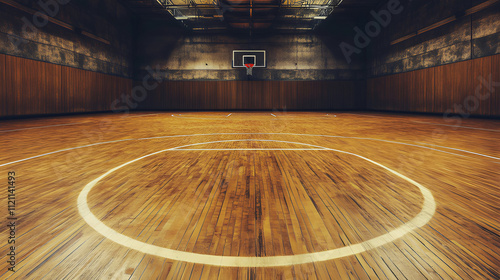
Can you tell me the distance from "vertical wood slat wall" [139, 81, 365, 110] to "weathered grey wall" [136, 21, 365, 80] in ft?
1.33

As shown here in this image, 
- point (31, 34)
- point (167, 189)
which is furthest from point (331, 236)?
point (31, 34)

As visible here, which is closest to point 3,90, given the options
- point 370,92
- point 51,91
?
point 51,91

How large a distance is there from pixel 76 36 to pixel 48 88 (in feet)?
8.10

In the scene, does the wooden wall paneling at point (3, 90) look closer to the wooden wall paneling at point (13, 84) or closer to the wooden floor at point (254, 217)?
the wooden wall paneling at point (13, 84)

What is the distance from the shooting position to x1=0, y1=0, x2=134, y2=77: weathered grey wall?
30.4 feet

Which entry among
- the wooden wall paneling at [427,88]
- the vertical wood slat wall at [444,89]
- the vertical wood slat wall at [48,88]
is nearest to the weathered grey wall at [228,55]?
the vertical wood slat wall at [444,89]

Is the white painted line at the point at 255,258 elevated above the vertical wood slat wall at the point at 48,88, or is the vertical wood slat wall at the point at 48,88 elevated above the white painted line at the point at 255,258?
the vertical wood slat wall at the point at 48,88

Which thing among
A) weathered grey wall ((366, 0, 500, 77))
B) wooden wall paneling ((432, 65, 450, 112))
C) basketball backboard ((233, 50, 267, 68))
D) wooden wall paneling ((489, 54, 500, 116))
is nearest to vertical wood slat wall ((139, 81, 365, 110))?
basketball backboard ((233, 50, 267, 68))

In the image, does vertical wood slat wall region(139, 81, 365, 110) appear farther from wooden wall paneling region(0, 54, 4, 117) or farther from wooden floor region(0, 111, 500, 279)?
wooden floor region(0, 111, 500, 279)

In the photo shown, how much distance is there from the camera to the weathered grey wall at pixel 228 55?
56.0 feet

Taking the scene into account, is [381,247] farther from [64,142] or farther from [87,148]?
[64,142]

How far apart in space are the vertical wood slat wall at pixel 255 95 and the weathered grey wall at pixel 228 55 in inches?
16.0

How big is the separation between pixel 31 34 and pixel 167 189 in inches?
415

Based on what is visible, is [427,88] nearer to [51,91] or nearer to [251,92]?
[251,92]
